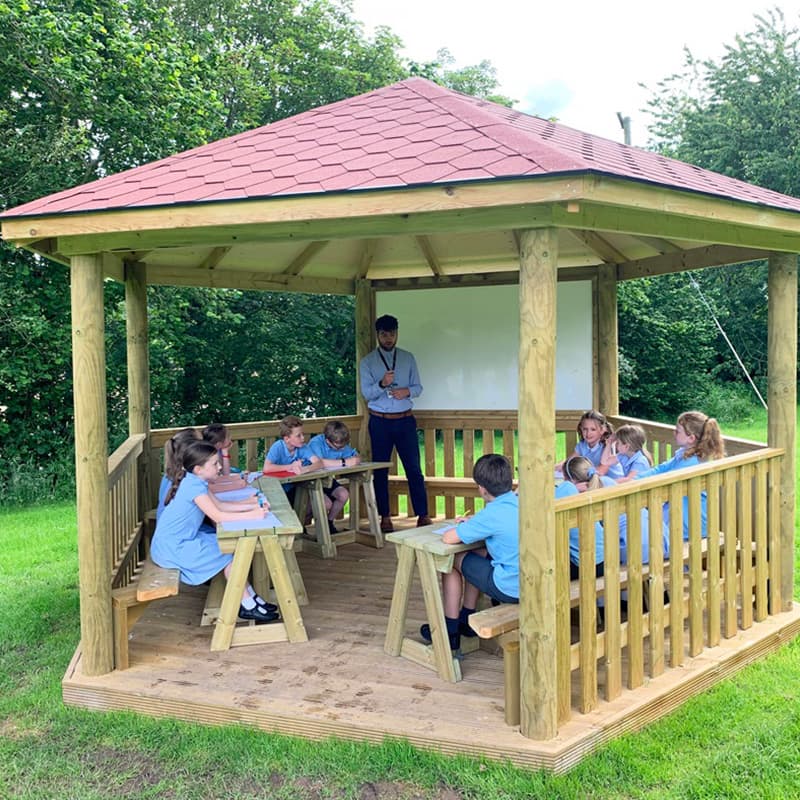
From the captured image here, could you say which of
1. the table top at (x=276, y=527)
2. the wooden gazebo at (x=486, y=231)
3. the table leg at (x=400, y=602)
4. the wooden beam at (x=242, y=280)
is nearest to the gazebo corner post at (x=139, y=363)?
the wooden gazebo at (x=486, y=231)

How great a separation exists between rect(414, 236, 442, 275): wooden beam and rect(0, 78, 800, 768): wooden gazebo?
158 cm

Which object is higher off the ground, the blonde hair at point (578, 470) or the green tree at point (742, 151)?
the green tree at point (742, 151)

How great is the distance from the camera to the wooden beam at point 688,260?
5.81 metres

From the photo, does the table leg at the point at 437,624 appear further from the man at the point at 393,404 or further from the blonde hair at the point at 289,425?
the man at the point at 393,404

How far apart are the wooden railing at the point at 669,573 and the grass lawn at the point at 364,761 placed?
1.05 ft

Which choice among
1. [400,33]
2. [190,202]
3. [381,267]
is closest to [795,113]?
[400,33]

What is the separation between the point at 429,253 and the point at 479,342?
1134 mm

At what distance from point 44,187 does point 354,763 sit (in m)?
10.1

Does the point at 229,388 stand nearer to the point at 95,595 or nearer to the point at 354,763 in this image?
the point at 95,595

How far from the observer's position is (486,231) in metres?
4.27

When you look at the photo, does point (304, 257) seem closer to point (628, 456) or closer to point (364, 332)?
point (364, 332)

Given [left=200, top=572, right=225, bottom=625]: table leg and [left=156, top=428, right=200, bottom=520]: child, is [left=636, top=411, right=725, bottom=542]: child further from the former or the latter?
[left=156, top=428, right=200, bottom=520]: child

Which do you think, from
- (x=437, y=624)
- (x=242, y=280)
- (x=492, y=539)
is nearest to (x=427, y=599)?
(x=437, y=624)

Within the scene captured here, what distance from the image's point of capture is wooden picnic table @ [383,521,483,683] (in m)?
4.24
